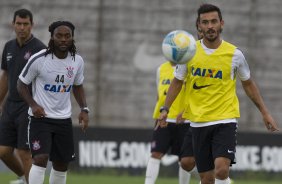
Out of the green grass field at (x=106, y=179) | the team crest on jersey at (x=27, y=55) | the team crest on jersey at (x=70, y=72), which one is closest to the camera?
the team crest on jersey at (x=70, y=72)

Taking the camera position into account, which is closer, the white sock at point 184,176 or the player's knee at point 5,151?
the player's knee at point 5,151

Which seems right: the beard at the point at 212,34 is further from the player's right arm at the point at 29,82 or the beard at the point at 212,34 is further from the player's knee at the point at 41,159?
the player's knee at the point at 41,159

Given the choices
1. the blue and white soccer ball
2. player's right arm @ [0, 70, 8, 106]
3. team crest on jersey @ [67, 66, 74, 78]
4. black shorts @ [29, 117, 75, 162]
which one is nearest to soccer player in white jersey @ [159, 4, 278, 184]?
the blue and white soccer ball

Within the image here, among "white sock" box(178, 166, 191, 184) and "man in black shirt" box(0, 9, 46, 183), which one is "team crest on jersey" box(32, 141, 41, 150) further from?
"white sock" box(178, 166, 191, 184)

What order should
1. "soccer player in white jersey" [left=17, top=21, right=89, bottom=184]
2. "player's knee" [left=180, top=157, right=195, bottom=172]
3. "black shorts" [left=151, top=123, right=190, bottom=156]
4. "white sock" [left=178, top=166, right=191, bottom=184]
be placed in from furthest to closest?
1. "black shorts" [left=151, top=123, right=190, bottom=156]
2. "white sock" [left=178, top=166, right=191, bottom=184]
3. "player's knee" [left=180, top=157, right=195, bottom=172]
4. "soccer player in white jersey" [left=17, top=21, right=89, bottom=184]

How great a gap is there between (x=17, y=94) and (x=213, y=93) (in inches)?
113

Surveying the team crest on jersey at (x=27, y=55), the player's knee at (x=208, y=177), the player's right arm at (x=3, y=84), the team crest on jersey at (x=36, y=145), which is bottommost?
the player's knee at (x=208, y=177)

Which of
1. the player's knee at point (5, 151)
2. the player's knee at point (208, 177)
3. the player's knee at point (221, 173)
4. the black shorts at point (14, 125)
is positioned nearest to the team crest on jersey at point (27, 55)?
the black shorts at point (14, 125)

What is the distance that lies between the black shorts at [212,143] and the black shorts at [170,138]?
8.84ft

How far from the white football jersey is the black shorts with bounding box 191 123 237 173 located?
153cm

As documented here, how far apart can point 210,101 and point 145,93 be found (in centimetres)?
938

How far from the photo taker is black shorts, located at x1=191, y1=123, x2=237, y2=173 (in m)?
9.03

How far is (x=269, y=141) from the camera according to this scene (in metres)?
15.9

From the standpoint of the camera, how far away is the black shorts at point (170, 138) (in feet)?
39.6
